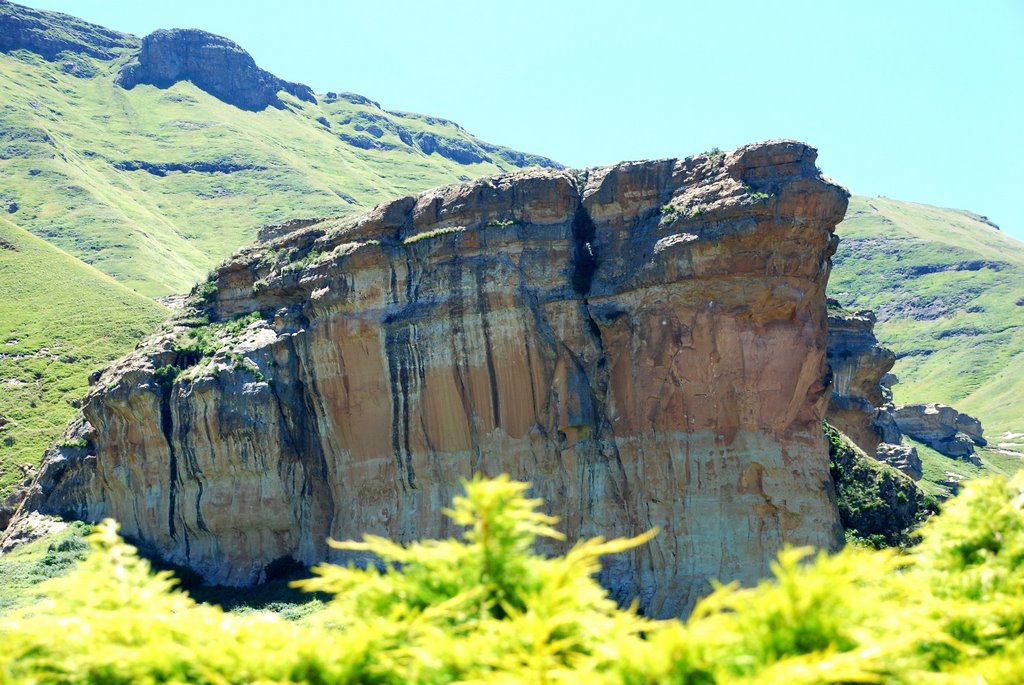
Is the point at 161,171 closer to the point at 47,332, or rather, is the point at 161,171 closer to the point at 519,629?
the point at 47,332

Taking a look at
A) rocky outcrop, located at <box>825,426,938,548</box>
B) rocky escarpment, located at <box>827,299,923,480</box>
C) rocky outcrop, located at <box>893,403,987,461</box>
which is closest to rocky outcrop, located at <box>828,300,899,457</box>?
rocky escarpment, located at <box>827,299,923,480</box>

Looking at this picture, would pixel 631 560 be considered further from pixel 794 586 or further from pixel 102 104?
pixel 102 104

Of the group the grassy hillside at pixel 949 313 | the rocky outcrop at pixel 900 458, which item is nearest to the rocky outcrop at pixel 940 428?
the grassy hillside at pixel 949 313

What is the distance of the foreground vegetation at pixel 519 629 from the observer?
41.4 ft

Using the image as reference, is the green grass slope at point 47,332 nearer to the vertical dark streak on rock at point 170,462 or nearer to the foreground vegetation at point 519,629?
the vertical dark streak on rock at point 170,462

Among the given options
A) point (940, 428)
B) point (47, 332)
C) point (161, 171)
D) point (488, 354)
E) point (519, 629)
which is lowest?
point (940, 428)

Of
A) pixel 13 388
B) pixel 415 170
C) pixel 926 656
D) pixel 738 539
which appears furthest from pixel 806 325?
pixel 415 170

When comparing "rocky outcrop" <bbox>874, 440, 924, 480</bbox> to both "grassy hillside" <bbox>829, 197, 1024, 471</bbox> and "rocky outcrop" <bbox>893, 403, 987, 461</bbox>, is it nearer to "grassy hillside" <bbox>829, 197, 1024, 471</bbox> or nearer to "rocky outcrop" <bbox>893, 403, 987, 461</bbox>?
"rocky outcrop" <bbox>893, 403, 987, 461</bbox>

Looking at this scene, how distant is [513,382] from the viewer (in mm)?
46719

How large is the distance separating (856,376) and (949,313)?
332 feet

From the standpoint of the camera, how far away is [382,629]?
13.9 m

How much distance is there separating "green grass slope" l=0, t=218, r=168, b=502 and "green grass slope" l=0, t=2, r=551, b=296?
1399 cm

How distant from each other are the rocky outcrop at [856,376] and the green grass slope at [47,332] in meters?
41.5

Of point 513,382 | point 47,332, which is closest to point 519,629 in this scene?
point 513,382
